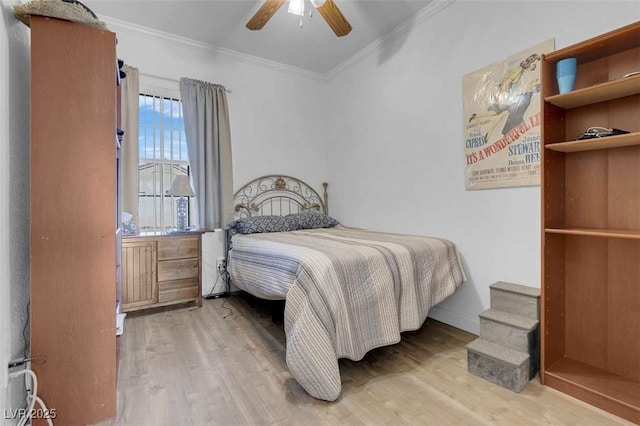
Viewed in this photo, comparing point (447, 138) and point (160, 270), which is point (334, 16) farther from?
point (160, 270)

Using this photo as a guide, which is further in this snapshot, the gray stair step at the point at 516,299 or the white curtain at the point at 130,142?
the white curtain at the point at 130,142

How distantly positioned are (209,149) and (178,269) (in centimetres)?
135

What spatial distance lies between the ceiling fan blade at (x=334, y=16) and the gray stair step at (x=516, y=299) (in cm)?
227

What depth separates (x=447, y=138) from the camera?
2695 millimetres

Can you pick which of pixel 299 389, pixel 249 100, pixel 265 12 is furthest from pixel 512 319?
pixel 249 100

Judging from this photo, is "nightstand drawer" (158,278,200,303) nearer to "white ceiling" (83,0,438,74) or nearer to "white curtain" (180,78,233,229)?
"white curtain" (180,78,233,229)

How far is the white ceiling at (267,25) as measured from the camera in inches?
109

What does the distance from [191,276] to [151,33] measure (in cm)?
258

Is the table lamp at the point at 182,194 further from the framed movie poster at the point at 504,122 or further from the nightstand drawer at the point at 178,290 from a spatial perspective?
the framed movie poster at the point at 504,122

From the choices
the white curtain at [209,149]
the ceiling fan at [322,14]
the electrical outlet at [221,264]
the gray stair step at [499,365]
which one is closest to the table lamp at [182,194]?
the white curtain at [209,149]

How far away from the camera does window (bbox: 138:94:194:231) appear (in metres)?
3.28

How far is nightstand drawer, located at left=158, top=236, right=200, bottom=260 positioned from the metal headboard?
2.54ft

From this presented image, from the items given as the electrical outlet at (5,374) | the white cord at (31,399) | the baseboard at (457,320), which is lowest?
the baseboard at (457,320)

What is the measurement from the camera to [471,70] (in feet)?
8.17
